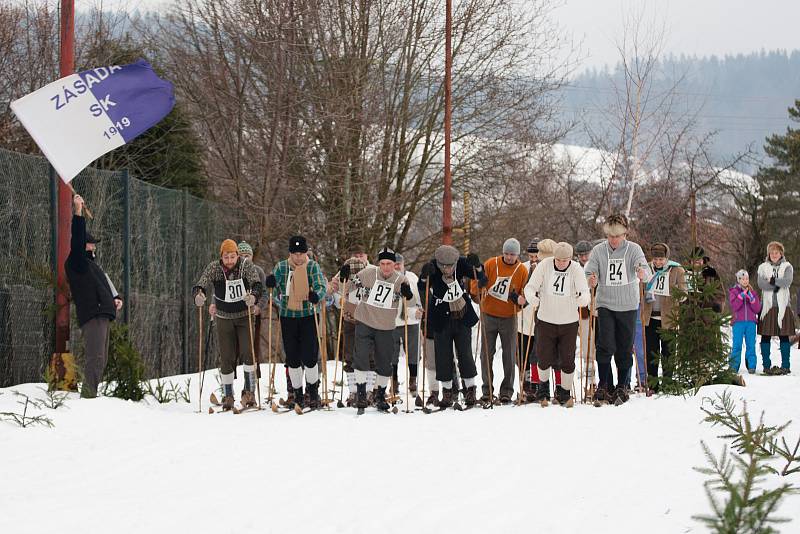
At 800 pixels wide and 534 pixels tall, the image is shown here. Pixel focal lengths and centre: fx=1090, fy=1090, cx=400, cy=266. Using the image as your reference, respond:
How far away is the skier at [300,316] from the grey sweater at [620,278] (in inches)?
120

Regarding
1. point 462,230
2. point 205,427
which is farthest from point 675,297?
point 462,230

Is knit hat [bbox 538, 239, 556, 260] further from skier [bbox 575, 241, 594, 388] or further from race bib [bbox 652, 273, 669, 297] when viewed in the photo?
race bib [bbox 652, 273, 669, 297]

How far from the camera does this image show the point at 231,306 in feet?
39.7

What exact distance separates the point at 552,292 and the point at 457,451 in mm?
3700

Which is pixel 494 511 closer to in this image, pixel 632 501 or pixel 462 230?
pixel 632 501

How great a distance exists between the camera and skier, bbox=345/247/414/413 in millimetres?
11789

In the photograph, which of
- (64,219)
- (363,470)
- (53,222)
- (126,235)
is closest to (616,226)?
(363,470)

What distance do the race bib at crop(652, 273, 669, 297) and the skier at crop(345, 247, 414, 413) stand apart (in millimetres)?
3224

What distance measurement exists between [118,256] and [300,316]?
3.49 meters

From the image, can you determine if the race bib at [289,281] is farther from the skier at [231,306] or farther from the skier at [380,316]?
the skier at [380,316]

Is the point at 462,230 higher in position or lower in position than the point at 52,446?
higher

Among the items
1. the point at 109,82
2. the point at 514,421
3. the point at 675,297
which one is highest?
the point at 109,82

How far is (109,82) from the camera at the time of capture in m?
11.0

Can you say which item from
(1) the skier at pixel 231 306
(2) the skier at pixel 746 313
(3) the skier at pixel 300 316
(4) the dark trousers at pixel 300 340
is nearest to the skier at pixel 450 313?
(3) the skier at pixel 300 316
